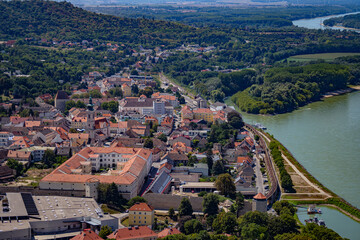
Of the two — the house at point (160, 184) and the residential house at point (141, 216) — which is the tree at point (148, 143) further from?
the residential house at point (141, 216)

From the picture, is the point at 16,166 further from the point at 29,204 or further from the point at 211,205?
the point at 211,205

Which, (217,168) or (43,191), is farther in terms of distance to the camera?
(217,168)

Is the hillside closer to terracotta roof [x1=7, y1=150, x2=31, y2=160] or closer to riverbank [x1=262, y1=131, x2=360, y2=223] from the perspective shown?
terracotta roof [x1=7, y1=150, x2=31, y2=160]

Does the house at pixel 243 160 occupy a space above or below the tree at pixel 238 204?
below

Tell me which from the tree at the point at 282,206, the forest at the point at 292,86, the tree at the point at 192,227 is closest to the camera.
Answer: the tree at the point at 192,227

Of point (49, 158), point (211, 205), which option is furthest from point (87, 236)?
point (49, 158)

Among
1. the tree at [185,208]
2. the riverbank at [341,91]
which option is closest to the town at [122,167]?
the tree at [185,208]

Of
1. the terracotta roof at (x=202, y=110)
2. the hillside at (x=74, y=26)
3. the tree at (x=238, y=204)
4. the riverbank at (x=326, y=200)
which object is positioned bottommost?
the riverbank at (x=326, y=200)
